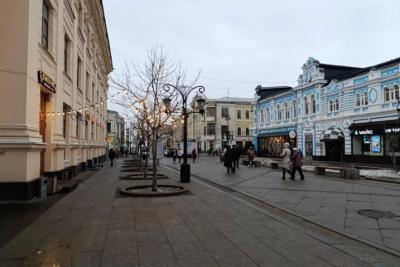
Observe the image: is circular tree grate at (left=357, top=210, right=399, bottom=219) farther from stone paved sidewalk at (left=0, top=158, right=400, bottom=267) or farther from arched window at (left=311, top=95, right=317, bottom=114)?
arched window at (left=311, top=95, right=317, bottom=114)

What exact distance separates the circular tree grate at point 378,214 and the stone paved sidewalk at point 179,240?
78.3 inches

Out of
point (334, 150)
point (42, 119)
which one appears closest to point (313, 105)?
point (334, 150)

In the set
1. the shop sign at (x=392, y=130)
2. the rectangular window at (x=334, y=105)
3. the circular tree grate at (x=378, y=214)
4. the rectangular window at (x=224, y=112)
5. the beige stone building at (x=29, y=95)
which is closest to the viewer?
the circular tree grate at (x=378, y=214)

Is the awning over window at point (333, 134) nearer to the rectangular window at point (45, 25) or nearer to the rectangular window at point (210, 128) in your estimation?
the rectangular window at point (45, 25)

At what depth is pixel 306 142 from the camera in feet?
140

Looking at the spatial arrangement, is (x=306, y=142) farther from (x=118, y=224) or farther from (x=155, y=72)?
(x=118, y=224)

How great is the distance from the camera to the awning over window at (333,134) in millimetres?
36094

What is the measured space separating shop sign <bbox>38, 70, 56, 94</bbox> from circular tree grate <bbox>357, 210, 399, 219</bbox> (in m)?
9.75

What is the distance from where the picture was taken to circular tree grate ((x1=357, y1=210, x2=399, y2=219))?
865cm

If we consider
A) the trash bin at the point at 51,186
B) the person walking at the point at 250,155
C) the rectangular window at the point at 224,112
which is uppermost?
the rectangular window at the point at 224,112

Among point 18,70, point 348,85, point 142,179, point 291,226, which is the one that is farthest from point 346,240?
point 348,85

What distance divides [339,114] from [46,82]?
30.9 meters

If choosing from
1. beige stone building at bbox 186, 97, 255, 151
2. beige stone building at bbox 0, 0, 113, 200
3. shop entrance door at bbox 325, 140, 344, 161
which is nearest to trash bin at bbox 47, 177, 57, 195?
beige stone building at bbox 0, 0, 113, 200

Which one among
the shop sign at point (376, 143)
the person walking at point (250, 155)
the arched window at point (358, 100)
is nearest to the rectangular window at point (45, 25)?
the person walking at point (250, 155)
